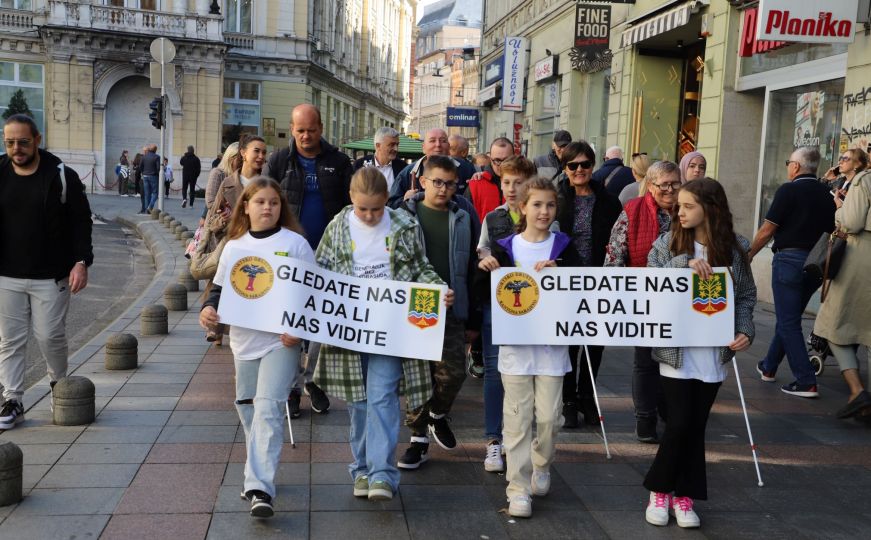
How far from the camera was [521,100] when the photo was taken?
26.8 metres

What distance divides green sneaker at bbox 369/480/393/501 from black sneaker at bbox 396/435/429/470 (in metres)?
0.75

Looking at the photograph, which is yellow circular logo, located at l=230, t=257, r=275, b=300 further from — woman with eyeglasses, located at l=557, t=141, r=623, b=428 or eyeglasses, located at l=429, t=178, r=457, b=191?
woman with eyeglasses, located at l=557, t=141, r=623, b=428

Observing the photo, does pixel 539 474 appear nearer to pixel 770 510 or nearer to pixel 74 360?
pixel 770 510

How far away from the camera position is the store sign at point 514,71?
26.3 m

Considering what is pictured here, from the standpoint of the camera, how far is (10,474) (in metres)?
4.49

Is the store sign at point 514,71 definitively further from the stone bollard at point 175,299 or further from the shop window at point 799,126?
the stone bollard at point 175,299

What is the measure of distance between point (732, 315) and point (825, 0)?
23.7ft

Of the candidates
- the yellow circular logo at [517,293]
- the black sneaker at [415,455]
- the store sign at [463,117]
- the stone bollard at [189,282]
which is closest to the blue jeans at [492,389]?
the black sneaker at [415,455]

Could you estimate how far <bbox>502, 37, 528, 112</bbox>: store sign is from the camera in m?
26.3

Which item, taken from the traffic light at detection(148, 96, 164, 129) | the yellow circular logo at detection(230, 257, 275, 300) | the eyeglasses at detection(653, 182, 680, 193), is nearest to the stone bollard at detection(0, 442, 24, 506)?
the yellow circular logo at detection(230, 257, 275, 300)

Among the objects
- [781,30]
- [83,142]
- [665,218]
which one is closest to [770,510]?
[665,218]

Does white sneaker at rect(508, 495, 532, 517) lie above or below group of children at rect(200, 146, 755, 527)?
below

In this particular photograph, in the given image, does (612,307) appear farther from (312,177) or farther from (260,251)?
(312,177)

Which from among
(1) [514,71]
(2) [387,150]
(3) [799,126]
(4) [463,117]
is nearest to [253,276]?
(2) [387,150]
